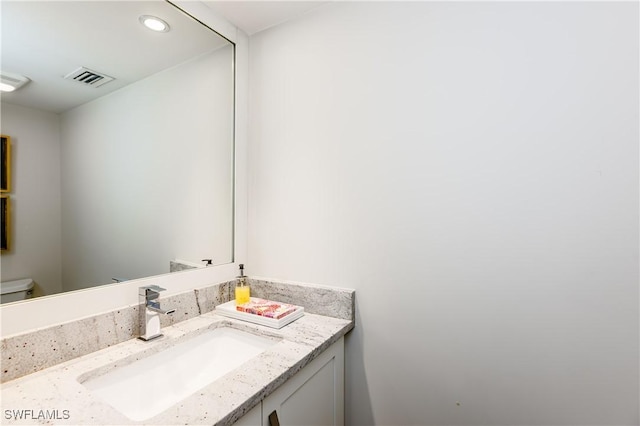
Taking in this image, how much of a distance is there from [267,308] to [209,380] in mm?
305

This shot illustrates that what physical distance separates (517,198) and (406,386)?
2.51 ft

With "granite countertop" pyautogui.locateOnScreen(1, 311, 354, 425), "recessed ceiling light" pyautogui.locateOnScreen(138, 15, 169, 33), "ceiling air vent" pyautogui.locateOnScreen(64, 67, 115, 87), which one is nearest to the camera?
"granite countertop" pyautogui.locateOnScreen(1, 311, 354, 425)

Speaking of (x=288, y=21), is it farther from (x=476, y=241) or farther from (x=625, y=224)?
(x=625, y=224)

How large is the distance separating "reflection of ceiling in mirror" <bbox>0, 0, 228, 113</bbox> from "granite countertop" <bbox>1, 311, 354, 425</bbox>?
739 millimetres

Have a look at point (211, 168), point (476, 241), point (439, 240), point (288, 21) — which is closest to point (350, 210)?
point (439, 240)

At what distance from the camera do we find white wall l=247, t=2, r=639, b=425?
2.74ft

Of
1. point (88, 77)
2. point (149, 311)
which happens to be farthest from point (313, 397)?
point (88, 77)

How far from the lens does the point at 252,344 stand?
3.64ft

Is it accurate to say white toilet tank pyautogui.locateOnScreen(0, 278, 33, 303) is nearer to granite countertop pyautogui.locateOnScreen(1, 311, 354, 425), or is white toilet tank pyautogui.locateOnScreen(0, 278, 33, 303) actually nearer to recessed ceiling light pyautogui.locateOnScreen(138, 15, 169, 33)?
granite countertop pyautogui.locateOnScreen(1, 311, 354, 425)

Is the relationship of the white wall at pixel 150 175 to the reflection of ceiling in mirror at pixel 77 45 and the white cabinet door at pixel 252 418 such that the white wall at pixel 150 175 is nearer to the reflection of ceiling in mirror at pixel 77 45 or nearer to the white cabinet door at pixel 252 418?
the reflection of ceiling in mirror at pixel 77 45

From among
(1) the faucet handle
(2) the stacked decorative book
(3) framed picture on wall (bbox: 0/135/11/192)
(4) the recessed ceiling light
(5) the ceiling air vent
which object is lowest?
(2) the stacked decorative book

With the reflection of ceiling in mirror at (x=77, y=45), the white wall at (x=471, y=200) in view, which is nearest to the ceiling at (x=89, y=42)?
the reflection of ceiling in mirror at (x=77, y=45)

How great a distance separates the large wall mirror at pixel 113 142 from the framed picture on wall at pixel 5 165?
0.5 inches

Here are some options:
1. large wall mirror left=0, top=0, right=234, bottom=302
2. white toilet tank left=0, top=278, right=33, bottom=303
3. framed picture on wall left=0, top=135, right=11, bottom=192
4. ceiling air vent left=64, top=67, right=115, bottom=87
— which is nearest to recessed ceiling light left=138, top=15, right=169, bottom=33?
large wall mirror left=0, top=0, right=234, bottom=302
